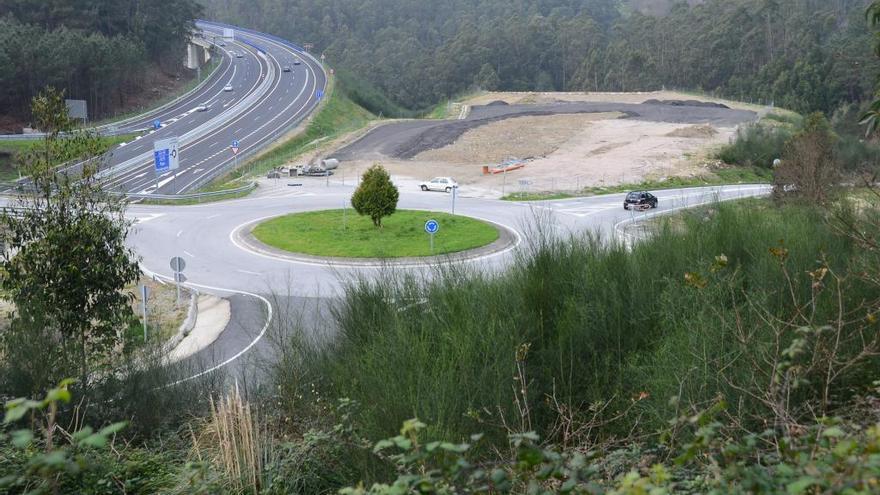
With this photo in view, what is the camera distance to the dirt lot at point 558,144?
48.8 metres

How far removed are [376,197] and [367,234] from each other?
1.54 metres

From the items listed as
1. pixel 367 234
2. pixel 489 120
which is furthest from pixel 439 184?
pixel 489 120

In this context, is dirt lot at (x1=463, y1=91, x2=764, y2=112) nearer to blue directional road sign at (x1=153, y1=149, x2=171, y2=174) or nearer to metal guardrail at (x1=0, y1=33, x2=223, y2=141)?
metal guardrail at (x1=0, y1=33, x2=223, y2=141)

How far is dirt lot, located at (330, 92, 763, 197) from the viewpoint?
48.8 meters

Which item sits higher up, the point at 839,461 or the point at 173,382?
the point at 839,461

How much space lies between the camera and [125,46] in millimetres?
70125

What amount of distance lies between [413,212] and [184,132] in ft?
102

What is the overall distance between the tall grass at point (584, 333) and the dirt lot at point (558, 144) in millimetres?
32390

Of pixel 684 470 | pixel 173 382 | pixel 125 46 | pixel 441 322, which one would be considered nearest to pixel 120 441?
pixel 173 382

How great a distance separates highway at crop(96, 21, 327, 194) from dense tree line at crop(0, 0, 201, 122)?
494 cm

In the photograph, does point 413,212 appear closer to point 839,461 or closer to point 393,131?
point 393,131

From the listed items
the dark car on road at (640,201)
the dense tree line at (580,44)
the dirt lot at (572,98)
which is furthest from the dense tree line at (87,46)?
the dark car on road at (640,201)

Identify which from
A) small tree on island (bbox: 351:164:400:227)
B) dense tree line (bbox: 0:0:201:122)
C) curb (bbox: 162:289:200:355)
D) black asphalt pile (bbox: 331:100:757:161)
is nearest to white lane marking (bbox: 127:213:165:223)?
small tree on island (bbox: 351:164:400:227)

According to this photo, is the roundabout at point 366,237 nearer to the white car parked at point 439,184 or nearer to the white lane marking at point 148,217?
the white lane marking at point 148,217
